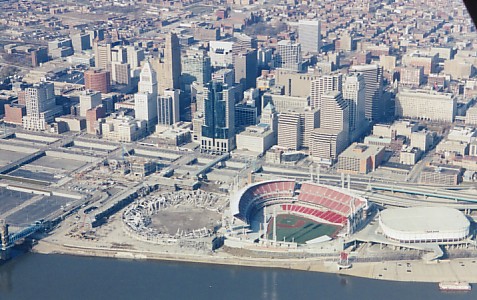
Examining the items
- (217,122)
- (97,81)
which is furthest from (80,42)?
(217,122)

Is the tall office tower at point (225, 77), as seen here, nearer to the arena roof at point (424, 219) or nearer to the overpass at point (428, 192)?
the overpass at point (428, 192)

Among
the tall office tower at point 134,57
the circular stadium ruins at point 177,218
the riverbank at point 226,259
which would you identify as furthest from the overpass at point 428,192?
the tall office tower at point 134,57

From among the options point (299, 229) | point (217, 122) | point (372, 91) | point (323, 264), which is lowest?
point (323, 264)

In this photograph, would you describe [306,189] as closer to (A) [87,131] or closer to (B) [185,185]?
(B) [185,185]

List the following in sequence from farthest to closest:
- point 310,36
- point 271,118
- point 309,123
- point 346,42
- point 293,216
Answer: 1. point 346,42
2. point 310,36
3. point 271,118
4. point 309,123
5. point 293,216

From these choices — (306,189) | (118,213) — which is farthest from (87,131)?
(306,189)

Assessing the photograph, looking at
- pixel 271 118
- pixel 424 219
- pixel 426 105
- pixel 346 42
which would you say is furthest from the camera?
pixel 346 42

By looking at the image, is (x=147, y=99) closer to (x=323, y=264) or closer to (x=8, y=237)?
(x=8, y=237)
